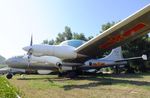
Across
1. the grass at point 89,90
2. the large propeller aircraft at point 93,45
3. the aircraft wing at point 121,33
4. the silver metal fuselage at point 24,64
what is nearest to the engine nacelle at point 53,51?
the large propeller aircraft at point 93,45

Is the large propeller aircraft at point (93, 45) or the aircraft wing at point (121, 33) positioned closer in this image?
the aircraft wing at point (121, 33)

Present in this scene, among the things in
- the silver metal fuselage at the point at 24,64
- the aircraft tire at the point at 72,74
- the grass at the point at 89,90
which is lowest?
the grass at the point at 89,90

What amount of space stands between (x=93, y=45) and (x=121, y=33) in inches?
101

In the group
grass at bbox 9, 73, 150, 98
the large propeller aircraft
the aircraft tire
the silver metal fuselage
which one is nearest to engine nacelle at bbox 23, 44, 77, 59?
the large propeller aircraft

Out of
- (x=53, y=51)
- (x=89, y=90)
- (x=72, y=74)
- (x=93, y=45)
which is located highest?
(x=93, y=45)

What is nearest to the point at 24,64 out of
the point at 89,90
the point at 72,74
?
the point at 72,74

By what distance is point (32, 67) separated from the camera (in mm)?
26453

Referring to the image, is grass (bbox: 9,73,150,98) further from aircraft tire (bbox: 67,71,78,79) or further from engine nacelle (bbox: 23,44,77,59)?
aircraft tire (bbox: 67,71,78,79)

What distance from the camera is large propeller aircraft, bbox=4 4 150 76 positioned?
53.9ft

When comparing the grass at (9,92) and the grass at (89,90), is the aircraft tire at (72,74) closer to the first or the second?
the grass at (89,90)

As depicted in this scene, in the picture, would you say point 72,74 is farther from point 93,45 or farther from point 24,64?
point 24,64

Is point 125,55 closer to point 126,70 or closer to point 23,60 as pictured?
point 126,70

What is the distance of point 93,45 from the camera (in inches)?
783

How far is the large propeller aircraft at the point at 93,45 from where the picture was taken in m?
16.4
